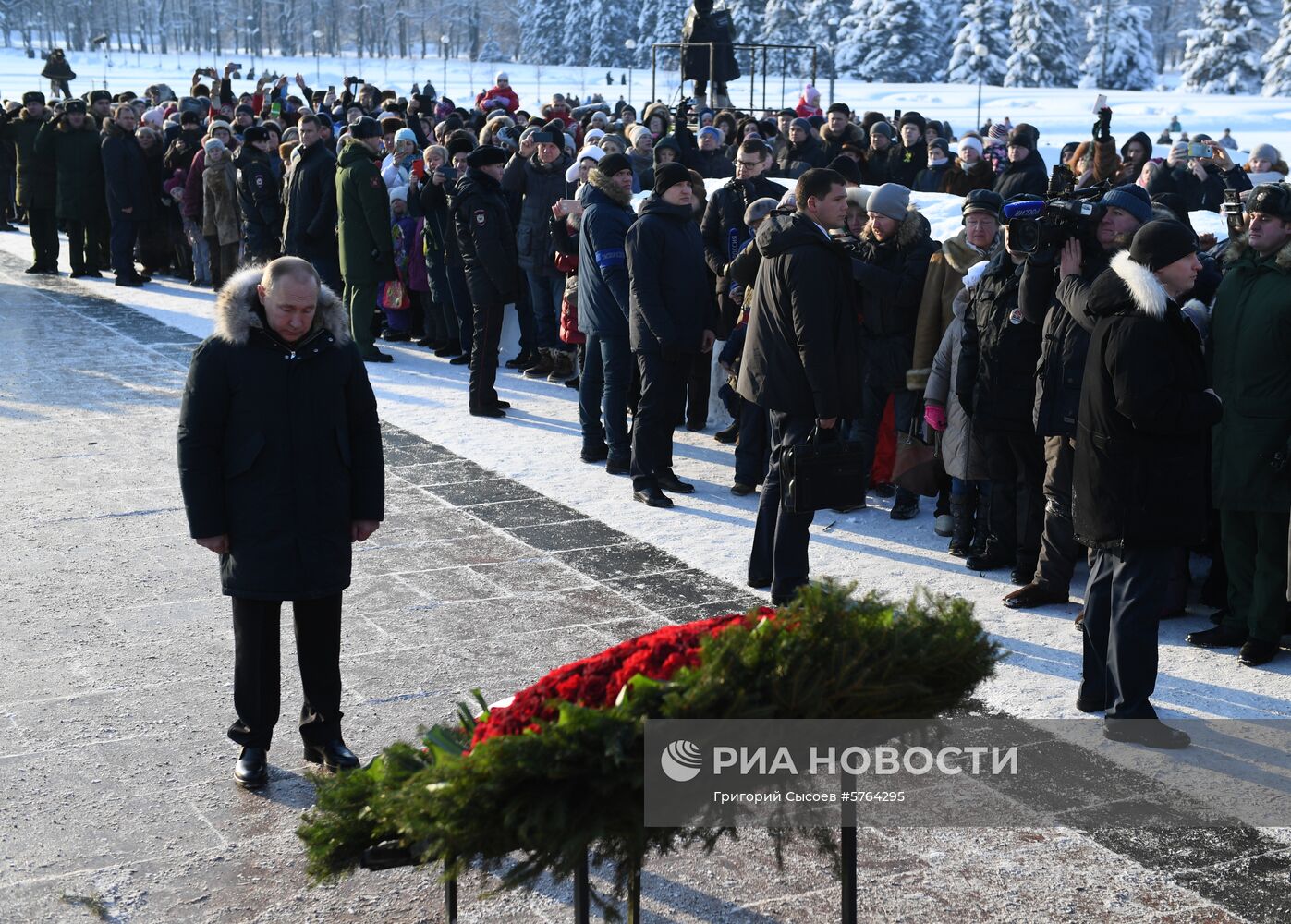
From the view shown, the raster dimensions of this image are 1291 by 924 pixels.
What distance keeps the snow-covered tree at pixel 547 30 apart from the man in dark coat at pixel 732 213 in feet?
274

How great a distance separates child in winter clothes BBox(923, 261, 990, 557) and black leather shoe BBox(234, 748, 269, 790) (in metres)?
3.86

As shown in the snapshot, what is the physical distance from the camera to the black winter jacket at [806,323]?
22.0 feet

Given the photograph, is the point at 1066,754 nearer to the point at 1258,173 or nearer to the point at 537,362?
the point at 537,362

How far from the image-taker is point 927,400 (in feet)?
25.0

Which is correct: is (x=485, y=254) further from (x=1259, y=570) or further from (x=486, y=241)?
(x=1259, y=570)

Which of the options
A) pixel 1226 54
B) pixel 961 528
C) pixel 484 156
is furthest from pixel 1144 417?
pixel 1226 54

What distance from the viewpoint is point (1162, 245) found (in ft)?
17.3

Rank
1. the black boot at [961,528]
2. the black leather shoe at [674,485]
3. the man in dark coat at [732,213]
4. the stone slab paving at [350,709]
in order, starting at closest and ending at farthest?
Result: the stone slab paving at [350,709]
the black boot at [961,528]
the black leather shoe at [674,485]
the man in dark coat at [732,213]

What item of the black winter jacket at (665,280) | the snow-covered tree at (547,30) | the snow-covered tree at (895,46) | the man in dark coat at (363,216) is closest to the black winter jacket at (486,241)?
the man in dark coat at (363,216)

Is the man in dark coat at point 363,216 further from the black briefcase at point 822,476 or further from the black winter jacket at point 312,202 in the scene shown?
the black briefcase at point 822,476

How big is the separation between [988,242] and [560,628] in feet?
10.1

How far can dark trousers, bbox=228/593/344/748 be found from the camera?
5.07 meters

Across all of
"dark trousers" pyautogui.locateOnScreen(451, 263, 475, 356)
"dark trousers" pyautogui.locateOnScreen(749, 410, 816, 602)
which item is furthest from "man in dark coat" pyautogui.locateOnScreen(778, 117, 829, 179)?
"dark trousers" pyautogui.locateOnScreen(749, 410, 816, 602)

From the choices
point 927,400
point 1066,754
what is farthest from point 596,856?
point 927,400
